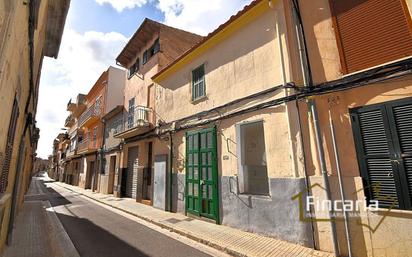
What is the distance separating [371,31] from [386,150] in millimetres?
2746

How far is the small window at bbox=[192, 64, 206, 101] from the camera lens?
9320 mm

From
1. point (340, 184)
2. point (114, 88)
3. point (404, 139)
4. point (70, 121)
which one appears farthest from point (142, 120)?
point (70, 121)

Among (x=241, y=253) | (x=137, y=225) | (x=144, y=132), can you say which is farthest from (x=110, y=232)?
(x=144, y=132)

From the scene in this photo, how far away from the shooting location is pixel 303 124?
19.1 feet

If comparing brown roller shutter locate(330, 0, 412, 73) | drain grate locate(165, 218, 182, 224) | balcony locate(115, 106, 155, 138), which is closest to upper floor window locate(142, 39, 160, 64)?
balcony locate(115, 106, 155, 138)

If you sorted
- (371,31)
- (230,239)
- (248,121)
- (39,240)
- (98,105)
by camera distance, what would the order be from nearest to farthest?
(371,31) < (230,239) < (39,240) < (248,121) < (98,105)

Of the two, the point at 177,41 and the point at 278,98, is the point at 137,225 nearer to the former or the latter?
the point at 278,98

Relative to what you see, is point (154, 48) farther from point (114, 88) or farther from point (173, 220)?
point (173, 220)

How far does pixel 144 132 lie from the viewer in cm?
1301

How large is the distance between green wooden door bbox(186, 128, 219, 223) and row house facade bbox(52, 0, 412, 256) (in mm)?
42

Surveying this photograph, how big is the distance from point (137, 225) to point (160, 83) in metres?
7.36

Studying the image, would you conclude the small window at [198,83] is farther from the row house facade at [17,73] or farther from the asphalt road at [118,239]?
the asphalt road at [118,239]

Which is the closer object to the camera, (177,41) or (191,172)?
(191,172)

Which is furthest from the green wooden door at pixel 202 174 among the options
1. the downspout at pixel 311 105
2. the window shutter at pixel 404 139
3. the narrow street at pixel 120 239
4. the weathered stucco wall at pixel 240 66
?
the window shutter at pixel 404 139
